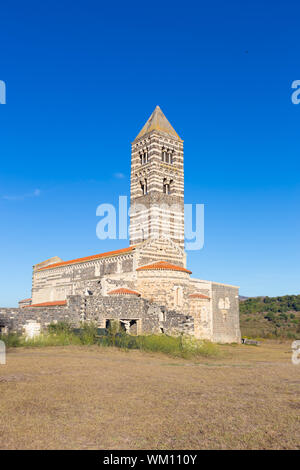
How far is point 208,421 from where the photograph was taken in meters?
6.12

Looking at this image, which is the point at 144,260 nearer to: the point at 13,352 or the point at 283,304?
the point at 13,352

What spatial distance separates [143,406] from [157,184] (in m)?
34.2

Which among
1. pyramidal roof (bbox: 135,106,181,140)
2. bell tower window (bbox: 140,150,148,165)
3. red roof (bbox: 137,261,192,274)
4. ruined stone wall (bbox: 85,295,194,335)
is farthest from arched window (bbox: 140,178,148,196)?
ruined stone wall (bbox: 85,295,194,335)

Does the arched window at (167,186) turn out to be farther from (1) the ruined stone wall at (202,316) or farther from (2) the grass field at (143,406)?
(2) the grass field at (143,406)

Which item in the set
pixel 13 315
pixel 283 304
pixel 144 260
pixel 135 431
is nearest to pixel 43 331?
pixel 13 315

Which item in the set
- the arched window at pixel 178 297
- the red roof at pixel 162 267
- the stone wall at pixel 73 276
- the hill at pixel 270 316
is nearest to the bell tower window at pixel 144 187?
the stone wall at pixel 73 276

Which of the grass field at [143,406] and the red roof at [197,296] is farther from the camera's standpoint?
the red roof at [197,296]

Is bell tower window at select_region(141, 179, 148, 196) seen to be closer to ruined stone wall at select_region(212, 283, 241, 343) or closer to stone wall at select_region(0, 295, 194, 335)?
ruined stone wall at select_region(212, 283, 241, 343)

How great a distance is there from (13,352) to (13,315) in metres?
7.27

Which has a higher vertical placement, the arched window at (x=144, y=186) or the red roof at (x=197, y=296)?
the arched window at (x=144, y=186)

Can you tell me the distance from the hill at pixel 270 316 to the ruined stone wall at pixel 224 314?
584cm

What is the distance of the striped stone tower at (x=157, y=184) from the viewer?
39938 mm

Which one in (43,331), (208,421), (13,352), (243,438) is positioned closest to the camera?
(243,438)

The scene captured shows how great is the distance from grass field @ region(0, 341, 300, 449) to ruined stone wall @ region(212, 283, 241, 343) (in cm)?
2397
